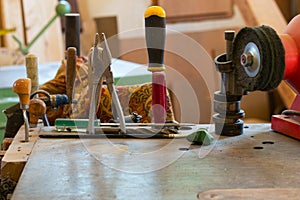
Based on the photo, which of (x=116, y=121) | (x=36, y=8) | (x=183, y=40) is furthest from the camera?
(x=183, y=40)

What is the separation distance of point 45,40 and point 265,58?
1.80 metres

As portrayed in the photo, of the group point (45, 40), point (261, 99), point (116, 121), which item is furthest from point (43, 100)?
point (261, 99)

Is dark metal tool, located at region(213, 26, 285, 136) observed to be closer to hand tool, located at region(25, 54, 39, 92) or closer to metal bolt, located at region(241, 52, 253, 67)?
Answer: metal bolt, located at region(241, 52, 253, 67)

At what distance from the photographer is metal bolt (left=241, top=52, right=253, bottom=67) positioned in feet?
2.89

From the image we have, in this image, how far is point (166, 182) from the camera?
2.39ft

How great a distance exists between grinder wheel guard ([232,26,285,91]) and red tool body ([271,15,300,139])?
0.18 feet

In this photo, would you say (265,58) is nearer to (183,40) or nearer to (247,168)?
(247,168)

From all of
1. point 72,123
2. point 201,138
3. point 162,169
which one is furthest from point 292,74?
point 72,123

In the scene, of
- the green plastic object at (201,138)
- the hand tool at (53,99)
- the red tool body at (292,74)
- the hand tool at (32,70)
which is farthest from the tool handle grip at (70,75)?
the red tool body at (292,74)

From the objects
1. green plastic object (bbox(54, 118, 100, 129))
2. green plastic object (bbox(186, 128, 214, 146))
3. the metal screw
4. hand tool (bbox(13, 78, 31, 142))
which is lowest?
green plastic object (bbox(186, 128, 214, 146))

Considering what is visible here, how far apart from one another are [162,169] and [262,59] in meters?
0.26

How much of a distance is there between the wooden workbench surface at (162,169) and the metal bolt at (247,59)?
0.15 meters

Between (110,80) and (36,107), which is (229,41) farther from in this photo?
(36,107)

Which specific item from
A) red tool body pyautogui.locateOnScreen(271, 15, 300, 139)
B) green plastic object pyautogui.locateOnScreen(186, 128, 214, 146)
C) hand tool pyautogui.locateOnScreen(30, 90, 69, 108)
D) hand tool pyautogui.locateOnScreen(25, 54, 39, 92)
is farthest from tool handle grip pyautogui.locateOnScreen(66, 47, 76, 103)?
red tool body pyautogui.locateOnScreen(271, 15, 300, 139)
